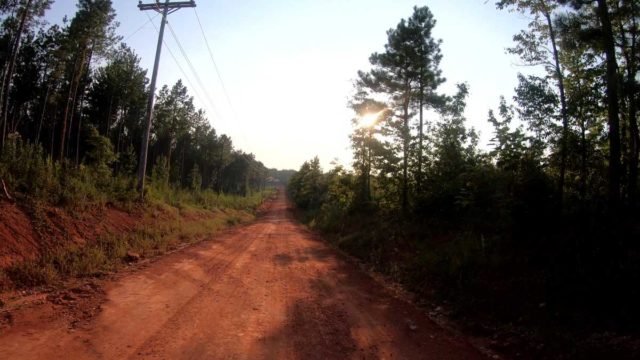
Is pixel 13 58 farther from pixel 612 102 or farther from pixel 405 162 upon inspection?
pixel 612 102

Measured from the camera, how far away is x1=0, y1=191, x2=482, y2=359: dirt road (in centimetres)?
471

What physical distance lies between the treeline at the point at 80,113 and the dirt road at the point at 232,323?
6.91 m

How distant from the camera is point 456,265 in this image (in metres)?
8.93

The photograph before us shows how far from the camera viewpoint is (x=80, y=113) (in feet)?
129

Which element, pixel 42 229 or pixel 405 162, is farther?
pixel 405 162

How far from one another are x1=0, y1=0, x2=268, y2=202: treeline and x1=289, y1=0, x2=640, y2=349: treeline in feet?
36.7

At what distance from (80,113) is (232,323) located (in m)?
41.8

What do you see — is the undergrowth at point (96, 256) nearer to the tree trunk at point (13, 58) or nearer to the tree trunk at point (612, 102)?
the tree trunk at point (13, 58)

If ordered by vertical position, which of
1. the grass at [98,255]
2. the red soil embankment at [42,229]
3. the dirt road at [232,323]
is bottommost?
the dirt road at [232,323]

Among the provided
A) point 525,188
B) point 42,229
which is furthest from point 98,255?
point 525,188

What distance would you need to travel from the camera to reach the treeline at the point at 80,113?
13.2 meters

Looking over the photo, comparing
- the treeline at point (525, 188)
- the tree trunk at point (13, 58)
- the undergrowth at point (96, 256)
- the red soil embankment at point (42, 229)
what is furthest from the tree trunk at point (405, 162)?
the tree trunk at point (13, 58)

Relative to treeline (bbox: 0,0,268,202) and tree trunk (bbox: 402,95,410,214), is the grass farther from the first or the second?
tree trunk (bbox: 402,95,410,214)

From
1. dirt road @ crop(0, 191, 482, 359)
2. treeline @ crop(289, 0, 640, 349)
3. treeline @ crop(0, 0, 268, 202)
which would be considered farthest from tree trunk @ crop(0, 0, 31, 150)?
treeline @ crop(289, 0, 640, 349)
